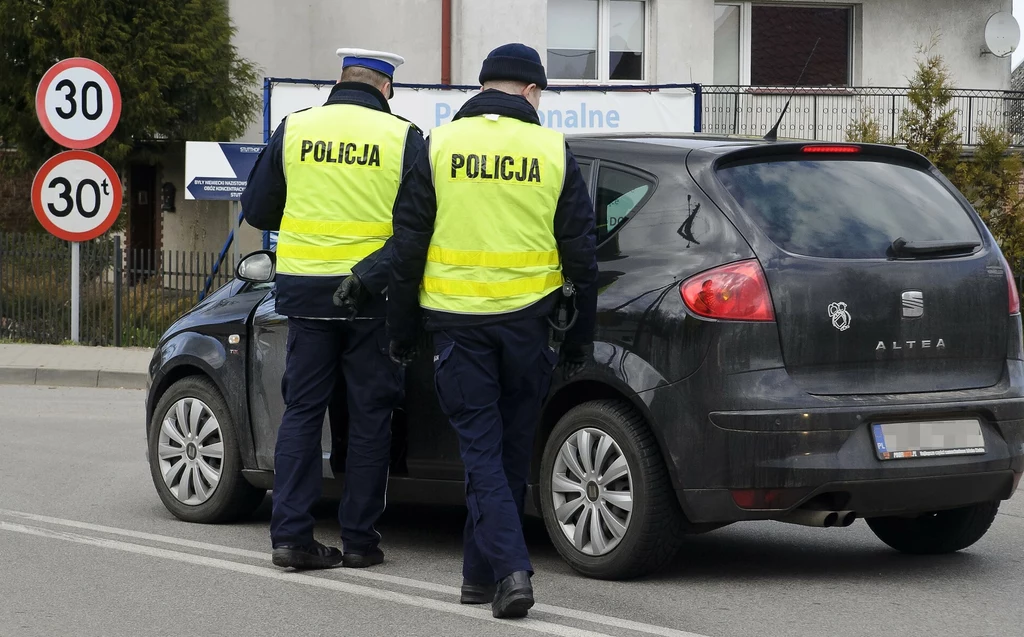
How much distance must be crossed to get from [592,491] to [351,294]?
1.16 meters

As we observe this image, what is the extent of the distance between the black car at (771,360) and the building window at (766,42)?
63.9 ft

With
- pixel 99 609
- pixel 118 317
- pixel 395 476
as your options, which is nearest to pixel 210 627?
pixel 99 609

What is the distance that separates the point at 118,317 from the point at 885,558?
1312cm

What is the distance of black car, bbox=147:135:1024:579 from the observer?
5.29 metres

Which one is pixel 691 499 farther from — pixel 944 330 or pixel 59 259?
pixel 59 259

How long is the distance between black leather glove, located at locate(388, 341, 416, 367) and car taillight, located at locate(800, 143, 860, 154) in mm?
1674

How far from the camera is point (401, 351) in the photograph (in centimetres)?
532

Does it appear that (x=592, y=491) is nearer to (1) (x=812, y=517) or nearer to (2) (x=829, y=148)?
(1) (x=812, y=517)

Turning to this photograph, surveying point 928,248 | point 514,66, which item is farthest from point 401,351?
point 928,248

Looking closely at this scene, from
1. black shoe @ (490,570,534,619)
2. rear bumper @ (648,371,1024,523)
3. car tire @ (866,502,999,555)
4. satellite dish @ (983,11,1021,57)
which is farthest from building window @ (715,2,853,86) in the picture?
black shoe @ (490,570,534,619)

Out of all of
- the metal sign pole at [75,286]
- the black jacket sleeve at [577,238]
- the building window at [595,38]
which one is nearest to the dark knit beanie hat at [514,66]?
the black jacket sleeve at [577,238]

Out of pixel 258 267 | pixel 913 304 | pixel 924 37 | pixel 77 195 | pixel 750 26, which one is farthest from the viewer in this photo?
pixel 924 37

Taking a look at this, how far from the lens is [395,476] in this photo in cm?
628

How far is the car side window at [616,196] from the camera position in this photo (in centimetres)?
579
